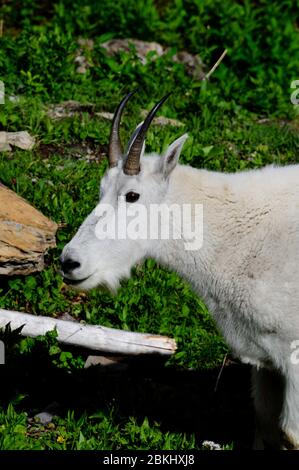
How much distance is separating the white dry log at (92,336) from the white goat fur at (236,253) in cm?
81

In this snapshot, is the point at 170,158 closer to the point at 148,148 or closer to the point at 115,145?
the point at 115,145

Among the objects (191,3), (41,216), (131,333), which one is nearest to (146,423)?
(131,333)

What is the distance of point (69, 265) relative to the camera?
18.2ft

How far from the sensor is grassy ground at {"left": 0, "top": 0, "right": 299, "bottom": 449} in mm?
Result: 6418

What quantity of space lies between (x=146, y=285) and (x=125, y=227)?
1.84 m

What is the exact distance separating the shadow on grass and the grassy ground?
0.01 metres

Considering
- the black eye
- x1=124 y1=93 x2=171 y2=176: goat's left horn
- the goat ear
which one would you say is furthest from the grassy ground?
the goat ear

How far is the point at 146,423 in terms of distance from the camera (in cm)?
618

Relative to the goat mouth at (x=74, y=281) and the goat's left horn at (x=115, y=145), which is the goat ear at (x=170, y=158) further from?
the goat mouth at (x=74, y=281)

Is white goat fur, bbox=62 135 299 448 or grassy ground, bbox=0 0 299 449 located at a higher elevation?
white goat fur, bbox=62 135 299 448

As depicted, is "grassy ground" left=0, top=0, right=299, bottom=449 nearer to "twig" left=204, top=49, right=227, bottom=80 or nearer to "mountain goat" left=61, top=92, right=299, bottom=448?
"twig" left=204, top=49, right=227, bottom=80

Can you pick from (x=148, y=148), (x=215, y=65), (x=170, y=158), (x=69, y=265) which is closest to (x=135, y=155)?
(x=170, y=158)

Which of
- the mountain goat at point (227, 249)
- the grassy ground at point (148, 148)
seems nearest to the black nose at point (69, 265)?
the mountain goat at point (227, 249)

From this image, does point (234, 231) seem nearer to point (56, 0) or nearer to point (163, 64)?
point (163, 64)
